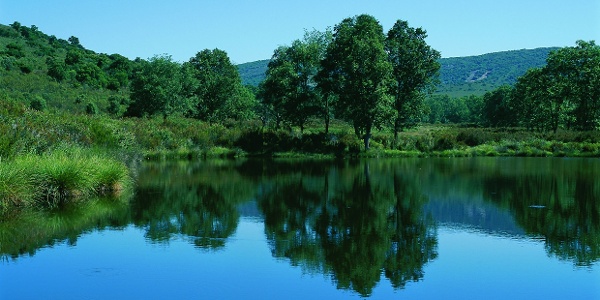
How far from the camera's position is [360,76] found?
45.4 metres

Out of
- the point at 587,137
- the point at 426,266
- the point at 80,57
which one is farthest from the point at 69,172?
the point at 80,57

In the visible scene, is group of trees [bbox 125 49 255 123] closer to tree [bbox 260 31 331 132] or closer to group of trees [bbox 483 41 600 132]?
tree [bbox 260 31 331 132]

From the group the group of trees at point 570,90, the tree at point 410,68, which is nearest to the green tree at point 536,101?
the group of trees at point 570,90

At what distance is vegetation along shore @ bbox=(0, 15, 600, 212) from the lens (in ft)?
91.1

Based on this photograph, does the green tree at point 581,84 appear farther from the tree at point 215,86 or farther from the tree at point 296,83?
the tree at point 215,86

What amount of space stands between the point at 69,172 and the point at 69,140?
20.5 feet

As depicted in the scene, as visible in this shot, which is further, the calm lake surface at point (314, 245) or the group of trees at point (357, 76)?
the group of trees at point (357, 76)

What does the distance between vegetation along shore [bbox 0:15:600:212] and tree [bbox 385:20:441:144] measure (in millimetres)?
94

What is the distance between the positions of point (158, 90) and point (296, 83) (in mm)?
14677

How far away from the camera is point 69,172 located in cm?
1758

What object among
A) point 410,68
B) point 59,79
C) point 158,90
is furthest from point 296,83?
point 59,79

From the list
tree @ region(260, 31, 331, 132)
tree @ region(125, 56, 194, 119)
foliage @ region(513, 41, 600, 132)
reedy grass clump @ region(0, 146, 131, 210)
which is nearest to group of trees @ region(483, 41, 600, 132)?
foliage @ region(513, 41, 600, 132)

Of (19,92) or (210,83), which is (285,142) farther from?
(19,92)

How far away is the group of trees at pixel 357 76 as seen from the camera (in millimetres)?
45125
